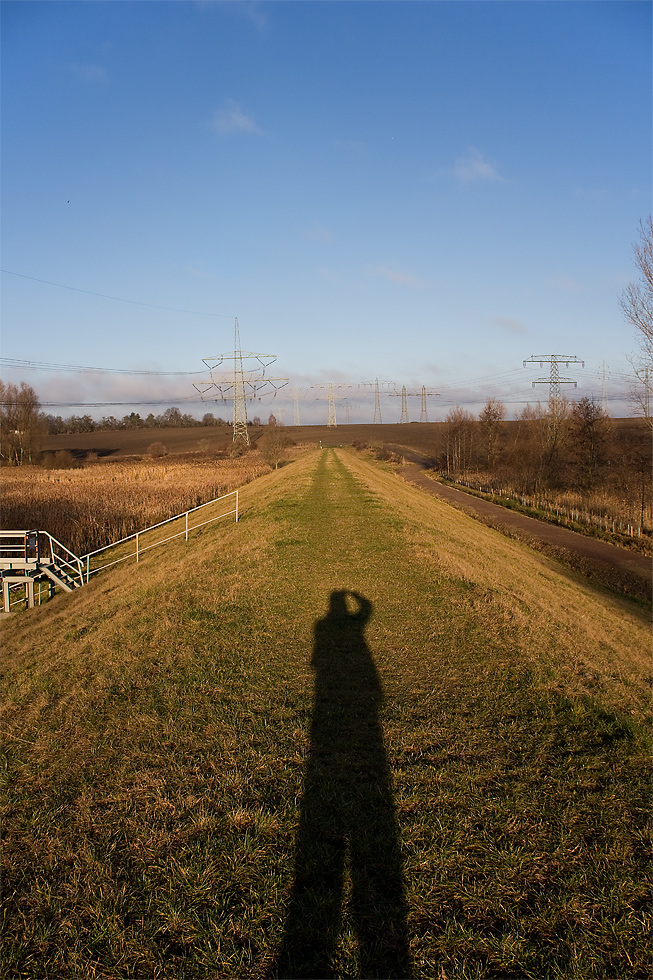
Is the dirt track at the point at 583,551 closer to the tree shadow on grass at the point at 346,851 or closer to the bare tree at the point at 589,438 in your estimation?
the bare tree at the point at 589,438

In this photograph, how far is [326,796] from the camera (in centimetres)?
418

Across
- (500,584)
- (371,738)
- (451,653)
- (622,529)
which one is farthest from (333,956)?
(622,529)

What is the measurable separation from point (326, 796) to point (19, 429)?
2923 inches

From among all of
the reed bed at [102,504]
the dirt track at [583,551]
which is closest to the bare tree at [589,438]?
the dirt track at [583,551]

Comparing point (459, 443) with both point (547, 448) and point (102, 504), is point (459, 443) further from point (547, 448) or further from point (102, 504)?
point (102, 504)

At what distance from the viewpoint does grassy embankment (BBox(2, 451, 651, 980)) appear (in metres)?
2.96

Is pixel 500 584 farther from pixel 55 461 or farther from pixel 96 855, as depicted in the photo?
pixel 55 461

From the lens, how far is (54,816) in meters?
4.09

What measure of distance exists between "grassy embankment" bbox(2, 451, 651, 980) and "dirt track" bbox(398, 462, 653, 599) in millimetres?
9401

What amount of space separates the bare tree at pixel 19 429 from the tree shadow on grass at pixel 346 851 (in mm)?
70567

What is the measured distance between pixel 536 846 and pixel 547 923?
61cm

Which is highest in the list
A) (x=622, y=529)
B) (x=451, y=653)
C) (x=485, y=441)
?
(x=485, y=441)

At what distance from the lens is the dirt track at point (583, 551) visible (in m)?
17.3

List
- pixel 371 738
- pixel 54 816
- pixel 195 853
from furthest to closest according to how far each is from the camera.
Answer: pixel 371 738
pixel 54 816
pixel 195 853
